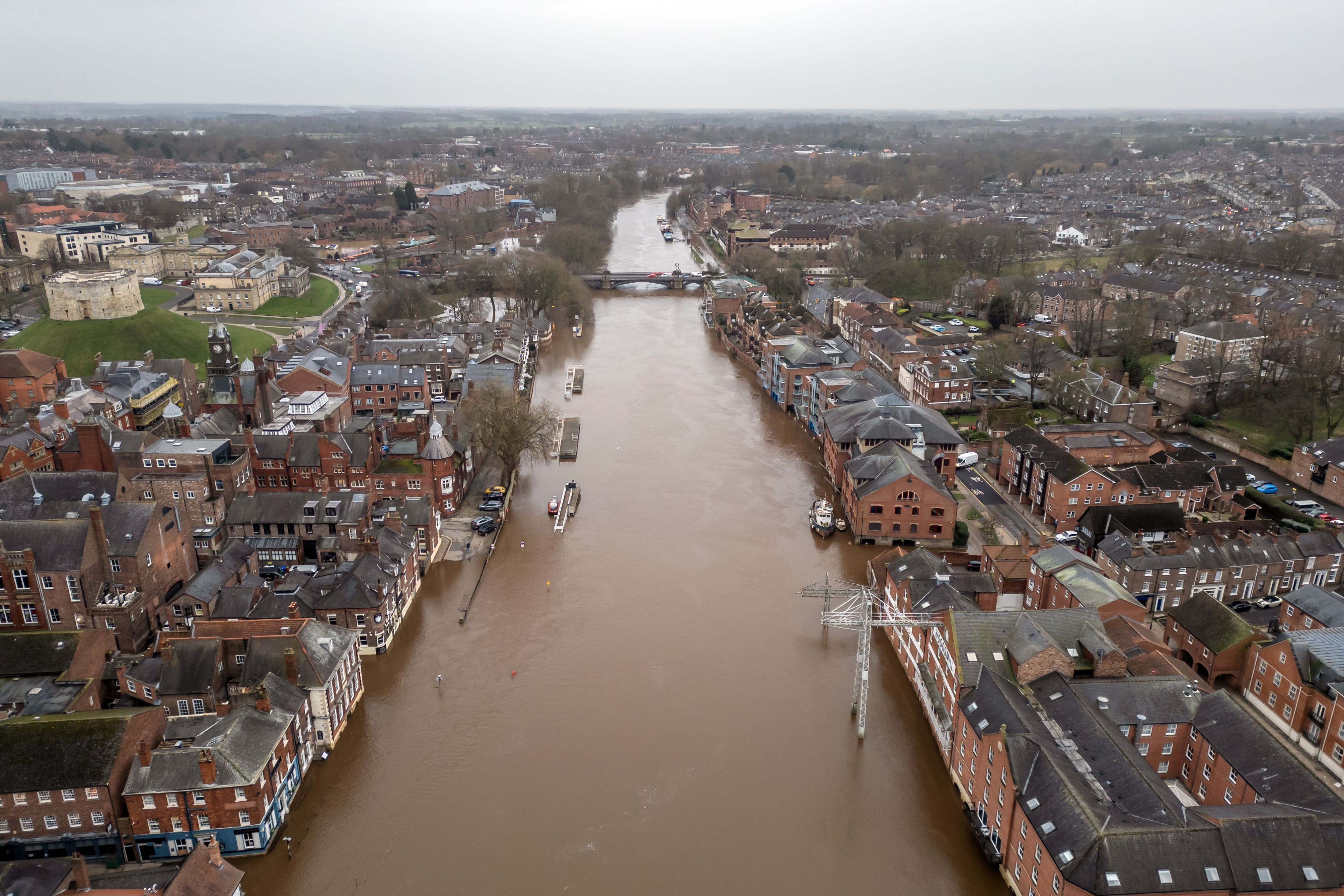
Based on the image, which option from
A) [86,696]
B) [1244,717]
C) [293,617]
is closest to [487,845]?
[293,617]

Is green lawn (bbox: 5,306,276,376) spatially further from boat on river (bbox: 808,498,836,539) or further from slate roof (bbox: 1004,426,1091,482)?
slate roof (bbox: 1004,426,1091,482)

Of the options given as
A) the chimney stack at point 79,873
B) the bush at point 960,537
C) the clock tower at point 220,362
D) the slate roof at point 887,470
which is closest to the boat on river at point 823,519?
the slate roof at point 887,470

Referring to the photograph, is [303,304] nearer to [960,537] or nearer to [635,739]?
[960,537]

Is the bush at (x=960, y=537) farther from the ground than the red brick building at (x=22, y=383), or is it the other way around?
the red brick building at (x=22, y=383)

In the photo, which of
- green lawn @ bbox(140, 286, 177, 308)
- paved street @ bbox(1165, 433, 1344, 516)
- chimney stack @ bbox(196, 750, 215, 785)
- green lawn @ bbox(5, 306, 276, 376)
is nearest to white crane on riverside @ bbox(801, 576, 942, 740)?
chimney stack @ bbox(196, 750, 215, 785)

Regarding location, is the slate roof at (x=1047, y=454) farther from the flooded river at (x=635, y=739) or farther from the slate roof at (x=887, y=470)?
the flooded river at (x=635, y=739)

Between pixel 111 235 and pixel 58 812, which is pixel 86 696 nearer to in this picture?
pixel 58 812

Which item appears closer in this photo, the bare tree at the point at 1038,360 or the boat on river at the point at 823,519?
the boat on river at the point at 823,519

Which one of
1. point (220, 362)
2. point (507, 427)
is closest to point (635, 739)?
point (507, 427)
